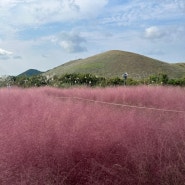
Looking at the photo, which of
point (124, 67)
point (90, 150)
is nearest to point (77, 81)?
point (90, 150)

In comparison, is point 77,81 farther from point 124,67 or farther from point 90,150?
point 124,67

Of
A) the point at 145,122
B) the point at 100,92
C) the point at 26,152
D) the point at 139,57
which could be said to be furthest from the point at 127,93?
the point at 139,57

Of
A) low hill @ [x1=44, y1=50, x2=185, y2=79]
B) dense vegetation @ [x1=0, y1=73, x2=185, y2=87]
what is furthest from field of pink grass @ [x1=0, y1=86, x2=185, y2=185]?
low hill @ [x1=44, y1=50, x2=185, y2=79]

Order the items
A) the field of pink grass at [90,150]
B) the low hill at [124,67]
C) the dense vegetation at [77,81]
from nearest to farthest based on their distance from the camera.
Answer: the field of pink grass at [90,150] → the dense vegetation at [77,81] → the low hill at [124,67]

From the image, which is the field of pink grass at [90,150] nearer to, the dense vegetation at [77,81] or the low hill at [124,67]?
the dense vegetation at [77,81]

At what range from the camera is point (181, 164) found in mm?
4012

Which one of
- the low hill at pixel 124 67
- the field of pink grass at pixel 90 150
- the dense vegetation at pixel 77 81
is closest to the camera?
the field of pink grass at pixel 90 150

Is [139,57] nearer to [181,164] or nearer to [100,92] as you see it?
[100,92]

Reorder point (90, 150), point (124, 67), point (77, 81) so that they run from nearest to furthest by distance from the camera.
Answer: point (90, 150), point (77, 81), point (124, 67)

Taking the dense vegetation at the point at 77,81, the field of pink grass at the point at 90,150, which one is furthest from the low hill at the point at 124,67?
the field of pink grass at the point at 90,150

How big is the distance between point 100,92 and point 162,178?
5.52 metres

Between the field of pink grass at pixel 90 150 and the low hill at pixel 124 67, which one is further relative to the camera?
the low hill at pixel 124 67

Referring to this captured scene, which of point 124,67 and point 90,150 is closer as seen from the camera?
point 90,150

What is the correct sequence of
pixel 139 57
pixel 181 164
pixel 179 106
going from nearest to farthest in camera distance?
pixel 181 164 → pixel 179 106 → pixel 139 57
